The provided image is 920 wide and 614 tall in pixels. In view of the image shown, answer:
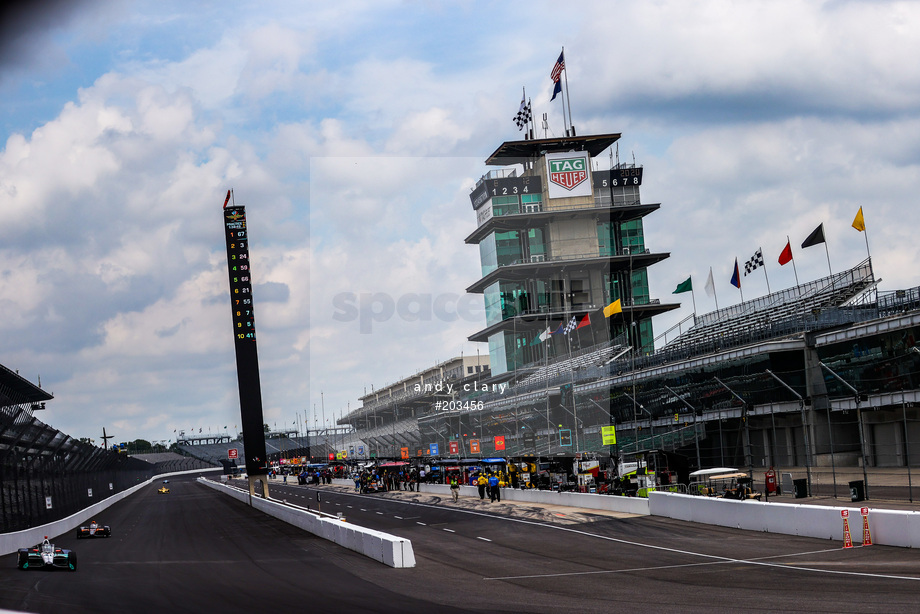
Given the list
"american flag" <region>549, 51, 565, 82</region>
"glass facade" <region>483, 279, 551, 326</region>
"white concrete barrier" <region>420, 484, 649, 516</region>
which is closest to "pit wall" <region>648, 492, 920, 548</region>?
"white concrete barrier" <region>420, 484, 649, 516</region>

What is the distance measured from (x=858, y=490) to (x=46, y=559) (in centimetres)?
2382

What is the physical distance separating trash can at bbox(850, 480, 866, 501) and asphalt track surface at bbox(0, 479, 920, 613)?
479 centimetres

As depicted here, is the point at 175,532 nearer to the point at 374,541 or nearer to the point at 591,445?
the point at 374,541

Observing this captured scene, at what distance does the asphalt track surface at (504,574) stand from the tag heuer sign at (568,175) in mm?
79469

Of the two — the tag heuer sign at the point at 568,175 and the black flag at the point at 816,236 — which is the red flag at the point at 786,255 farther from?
the tag heuer sign at the point at 568,175

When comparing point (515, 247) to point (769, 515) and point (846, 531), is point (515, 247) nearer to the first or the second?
point (769, 515)

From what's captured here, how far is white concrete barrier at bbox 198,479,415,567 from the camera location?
75.3 ft

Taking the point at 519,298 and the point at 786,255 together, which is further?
the point at 519,298

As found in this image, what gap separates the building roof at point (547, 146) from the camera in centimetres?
11206

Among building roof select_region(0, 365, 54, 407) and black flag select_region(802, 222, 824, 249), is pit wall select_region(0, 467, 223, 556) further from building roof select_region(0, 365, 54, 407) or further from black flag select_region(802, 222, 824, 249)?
black flag select_region(802, 222, 824, 249)

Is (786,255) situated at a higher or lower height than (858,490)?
higher

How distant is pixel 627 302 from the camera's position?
114 m

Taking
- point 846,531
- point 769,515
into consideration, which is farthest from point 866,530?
point 769,515

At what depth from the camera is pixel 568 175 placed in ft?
369
